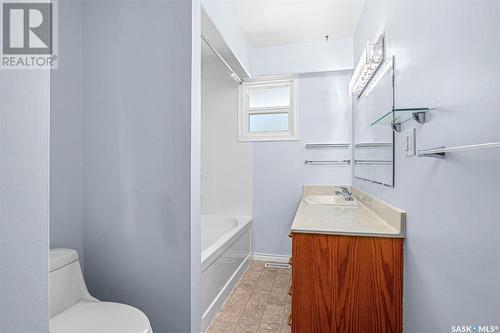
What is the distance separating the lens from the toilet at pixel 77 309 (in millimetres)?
→ 1255

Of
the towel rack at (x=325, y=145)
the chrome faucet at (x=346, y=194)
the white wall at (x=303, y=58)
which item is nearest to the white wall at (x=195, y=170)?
the chrome faucet at (x=346, y=194)

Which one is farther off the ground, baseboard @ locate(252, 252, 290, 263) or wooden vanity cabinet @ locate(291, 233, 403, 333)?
wooden vanity cabinet @ locate(291, 233, 403, 333)

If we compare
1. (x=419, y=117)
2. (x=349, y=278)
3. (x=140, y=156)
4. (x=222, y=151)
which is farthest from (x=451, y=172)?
(x=222, y=151)

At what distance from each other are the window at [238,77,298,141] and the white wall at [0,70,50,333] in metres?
2.97

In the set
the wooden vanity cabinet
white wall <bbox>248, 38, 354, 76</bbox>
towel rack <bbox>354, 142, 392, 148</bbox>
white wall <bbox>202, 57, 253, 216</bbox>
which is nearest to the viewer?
the wooden vanity cabinet

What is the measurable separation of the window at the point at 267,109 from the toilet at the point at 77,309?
235 centimetres

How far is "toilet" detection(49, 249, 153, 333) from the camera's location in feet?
4.12

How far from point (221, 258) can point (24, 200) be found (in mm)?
1952

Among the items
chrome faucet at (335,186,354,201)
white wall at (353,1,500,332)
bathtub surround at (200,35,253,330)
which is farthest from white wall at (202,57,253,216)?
white wall at (353,1,500,332)

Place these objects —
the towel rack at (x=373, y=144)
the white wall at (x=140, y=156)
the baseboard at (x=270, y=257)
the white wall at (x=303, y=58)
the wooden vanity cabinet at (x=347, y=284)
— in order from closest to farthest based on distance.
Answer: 1. the wooden vanity cabinet at (x=347, y=284)
2. the white wall at (x=140, y=156)
3. the towel rack at (x=373, y=144)
4. the white wall at (x=303, y=58)
5. the baseboard at (x=270, y=257)

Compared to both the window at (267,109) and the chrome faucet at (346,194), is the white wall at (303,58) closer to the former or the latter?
the window at (267,109)

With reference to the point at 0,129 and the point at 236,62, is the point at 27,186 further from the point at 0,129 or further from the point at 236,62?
the point at 236,62

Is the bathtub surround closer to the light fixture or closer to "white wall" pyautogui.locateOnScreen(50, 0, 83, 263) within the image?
the light fixture

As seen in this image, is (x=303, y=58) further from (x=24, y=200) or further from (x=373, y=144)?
(x=24, y=200)
